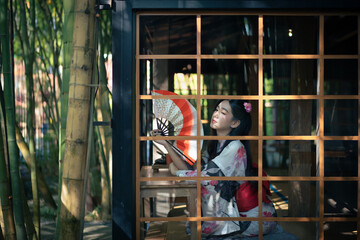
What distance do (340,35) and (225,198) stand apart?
16.8ft

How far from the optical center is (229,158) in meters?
3.39

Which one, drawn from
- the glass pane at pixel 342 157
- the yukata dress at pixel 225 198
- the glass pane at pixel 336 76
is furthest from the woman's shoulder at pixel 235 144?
the glass pane at pixel 336 76

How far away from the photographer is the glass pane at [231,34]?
5367mm

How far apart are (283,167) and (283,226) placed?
596cm

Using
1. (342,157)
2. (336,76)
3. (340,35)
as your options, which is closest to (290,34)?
(342,157)

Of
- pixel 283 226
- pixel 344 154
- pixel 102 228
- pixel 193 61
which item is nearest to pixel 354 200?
pixel 344 154

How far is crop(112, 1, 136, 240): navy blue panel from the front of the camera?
120 inches

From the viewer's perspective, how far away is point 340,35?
7430mm

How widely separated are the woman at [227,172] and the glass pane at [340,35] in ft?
12.1

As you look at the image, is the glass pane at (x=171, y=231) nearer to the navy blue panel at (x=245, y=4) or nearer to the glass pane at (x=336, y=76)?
the navy blue panel at (x=245, y=4)

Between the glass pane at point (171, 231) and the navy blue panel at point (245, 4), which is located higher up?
the navy blue panel at point (245, 4)

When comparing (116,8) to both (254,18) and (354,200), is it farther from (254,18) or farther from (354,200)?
(354,200)

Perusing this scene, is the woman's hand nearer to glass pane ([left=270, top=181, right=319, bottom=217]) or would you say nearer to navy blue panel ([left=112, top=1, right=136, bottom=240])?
navy blue panel ([left=112, top=1, right=136, bottom=240])

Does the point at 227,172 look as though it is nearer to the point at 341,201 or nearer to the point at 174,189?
the point at 174,189
